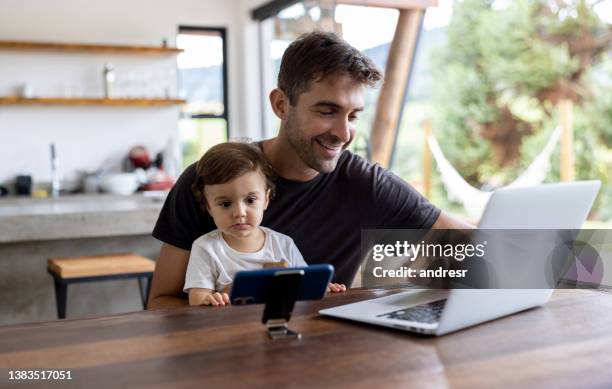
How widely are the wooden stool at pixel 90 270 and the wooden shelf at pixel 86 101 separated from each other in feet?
8.68

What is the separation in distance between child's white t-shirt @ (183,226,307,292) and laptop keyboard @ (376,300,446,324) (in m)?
0.47

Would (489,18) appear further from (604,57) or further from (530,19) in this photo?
(604,57)

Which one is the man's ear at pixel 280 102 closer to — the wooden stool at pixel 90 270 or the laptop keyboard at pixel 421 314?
the laptop keyboard at pixel 421 314

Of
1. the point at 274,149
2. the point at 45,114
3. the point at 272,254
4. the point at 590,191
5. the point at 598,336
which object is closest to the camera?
the point at 598,336

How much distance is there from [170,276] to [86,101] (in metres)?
4.34

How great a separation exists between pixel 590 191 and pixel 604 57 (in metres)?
10.2

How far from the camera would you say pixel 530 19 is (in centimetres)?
1130

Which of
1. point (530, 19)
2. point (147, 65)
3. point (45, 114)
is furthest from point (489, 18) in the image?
point (45, 114)

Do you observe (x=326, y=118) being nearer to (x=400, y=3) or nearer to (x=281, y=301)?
(x=281, y=301)

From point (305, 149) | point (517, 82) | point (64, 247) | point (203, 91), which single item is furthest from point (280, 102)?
point (517, 82)

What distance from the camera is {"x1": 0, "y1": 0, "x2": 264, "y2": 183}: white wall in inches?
230

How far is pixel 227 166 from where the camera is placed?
1.74 meters

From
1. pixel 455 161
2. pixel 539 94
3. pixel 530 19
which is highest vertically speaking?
pixel 530 19

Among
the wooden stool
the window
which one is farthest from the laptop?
the window
